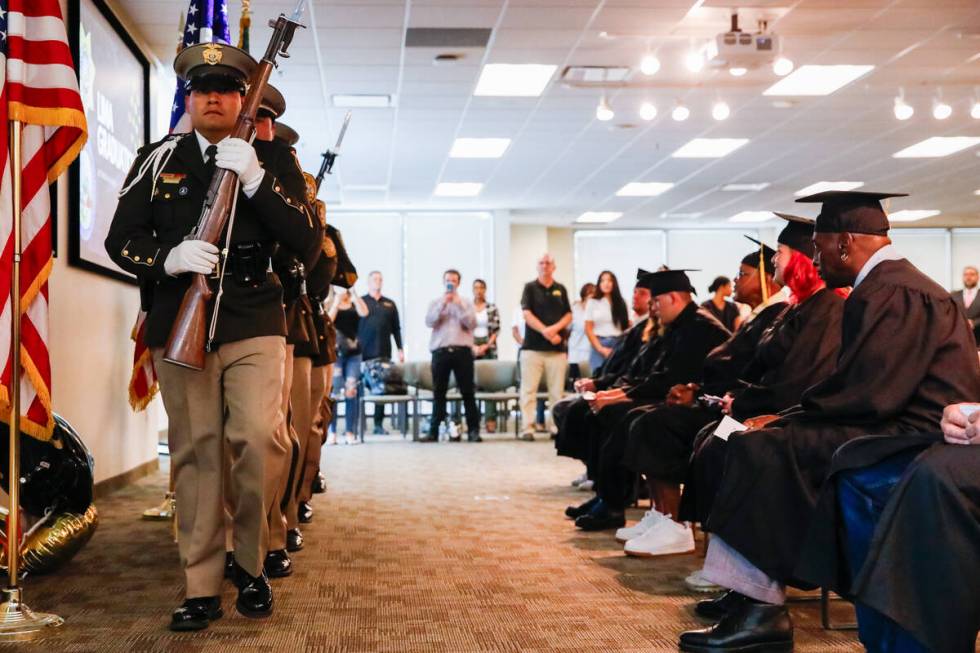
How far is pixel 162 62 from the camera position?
27.4 feet

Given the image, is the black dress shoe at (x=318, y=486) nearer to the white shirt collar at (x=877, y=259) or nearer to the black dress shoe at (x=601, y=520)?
the black dress shoe at (x=601, y=520)

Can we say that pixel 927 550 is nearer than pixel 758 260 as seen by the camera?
Yes

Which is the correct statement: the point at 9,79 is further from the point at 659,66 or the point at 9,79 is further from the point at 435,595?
the point at 659,66

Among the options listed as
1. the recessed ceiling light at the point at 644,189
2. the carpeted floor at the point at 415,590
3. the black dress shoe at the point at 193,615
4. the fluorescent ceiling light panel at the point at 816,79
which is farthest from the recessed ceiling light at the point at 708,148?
the black dress shoe at the point at 193,615

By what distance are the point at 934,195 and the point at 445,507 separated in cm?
1276

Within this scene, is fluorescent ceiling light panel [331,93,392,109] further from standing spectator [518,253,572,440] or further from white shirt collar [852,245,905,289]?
white shirt collar [852,245,905,289]

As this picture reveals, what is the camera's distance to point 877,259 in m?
2.75

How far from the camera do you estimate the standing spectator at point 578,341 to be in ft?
36.7

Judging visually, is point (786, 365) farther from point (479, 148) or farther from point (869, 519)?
point (479, 148)

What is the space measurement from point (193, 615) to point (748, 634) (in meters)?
1.56

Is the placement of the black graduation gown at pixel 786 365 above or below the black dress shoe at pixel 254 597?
above

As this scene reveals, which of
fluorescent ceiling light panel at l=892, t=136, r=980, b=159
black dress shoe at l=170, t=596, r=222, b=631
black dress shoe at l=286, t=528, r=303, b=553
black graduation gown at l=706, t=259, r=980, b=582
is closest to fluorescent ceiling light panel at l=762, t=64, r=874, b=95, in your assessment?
fluorescent ceiling light panel at l=892, t=136, r=980, b=159

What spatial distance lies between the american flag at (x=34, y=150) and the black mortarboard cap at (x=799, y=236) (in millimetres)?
2419

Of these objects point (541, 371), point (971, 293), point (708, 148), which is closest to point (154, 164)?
point (541, 371)
